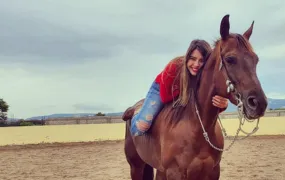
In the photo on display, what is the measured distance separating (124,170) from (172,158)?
7.38 meters

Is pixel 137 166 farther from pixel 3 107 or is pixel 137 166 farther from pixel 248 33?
pixel 3 107

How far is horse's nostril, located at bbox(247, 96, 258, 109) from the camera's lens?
293 centimetres

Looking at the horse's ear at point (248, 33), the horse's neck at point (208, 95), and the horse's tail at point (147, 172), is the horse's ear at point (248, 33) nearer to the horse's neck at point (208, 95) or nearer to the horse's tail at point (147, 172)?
the horse's neck at point (208, 95)

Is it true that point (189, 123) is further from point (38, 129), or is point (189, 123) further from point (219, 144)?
point (38, 129)

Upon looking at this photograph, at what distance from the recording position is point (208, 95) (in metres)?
3.68

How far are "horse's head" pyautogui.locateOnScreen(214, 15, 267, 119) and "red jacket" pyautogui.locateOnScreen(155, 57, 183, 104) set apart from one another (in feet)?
2.59

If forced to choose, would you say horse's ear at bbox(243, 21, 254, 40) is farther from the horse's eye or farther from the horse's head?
the horse's eye

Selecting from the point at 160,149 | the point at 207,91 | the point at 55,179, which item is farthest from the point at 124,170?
the point at 207,91

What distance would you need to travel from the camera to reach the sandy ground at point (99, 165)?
991 cm

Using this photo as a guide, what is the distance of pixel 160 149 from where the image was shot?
4.26m

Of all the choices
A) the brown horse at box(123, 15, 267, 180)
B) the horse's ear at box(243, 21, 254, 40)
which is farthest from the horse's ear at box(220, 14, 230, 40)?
the horse's ear at box(243, 21, 254, 40)

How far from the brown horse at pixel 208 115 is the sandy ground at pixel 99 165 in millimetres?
5557

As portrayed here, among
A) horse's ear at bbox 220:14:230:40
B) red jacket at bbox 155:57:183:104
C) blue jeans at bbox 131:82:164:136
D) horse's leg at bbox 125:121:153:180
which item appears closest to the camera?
horse's ear at bbox 220:14:230:40

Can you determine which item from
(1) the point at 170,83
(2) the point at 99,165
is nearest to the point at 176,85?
(1) the point at 170,83
